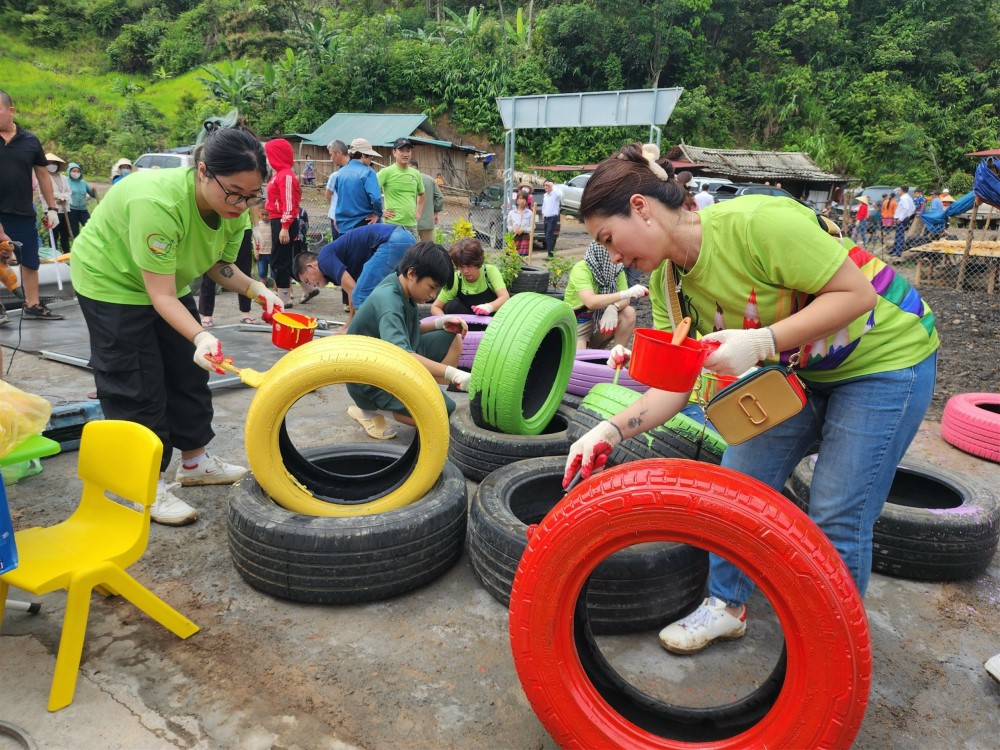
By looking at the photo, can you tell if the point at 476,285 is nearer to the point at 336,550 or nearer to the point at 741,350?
the point at 336,550

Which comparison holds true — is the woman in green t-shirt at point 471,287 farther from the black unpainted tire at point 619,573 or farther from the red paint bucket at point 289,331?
the black unpainted tire at point 619,573

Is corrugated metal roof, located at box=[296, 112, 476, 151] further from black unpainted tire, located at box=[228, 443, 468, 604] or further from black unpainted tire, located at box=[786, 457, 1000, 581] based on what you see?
black unpainted tire, located at box=[786, 457, 1000, 581]

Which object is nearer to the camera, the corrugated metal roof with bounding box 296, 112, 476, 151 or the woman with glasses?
the woman with glasses

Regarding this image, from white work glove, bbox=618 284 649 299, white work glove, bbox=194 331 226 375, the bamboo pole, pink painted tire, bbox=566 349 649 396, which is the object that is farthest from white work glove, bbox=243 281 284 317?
the bamboo pole

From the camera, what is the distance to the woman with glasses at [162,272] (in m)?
2.76

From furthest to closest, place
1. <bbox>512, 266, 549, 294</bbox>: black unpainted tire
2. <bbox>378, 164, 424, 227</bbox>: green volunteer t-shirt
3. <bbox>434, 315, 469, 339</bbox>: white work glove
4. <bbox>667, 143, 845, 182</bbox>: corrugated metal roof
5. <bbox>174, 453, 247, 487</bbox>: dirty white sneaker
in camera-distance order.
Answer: <bbox>667, 143, 845, 182</bbox>: corrugated metal roof
<bbox>512, 266, 549, 294</bbox>: black unpainted tire
<bbox>378, 164, 424, 227</bbox>: green volunteer t-shirt
<bbox>434, 315, 469, 339</bbox>: white work glove
<bbox>174, 453, 247, 487</bbox>: dirty white sneaker

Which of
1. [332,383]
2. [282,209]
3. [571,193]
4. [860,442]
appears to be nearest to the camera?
[860,442]

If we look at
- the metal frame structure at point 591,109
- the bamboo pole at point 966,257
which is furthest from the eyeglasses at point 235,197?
the bamboo pole at point 966,257

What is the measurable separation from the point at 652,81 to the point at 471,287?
39.8m

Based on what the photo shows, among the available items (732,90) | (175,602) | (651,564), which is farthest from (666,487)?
(732,90)

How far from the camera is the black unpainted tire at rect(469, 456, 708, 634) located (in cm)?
243

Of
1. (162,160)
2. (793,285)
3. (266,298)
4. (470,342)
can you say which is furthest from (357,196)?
(162,160)

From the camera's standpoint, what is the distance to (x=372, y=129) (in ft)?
99.9

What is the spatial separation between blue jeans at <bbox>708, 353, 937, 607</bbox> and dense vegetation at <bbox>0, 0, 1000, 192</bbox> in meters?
34.0
